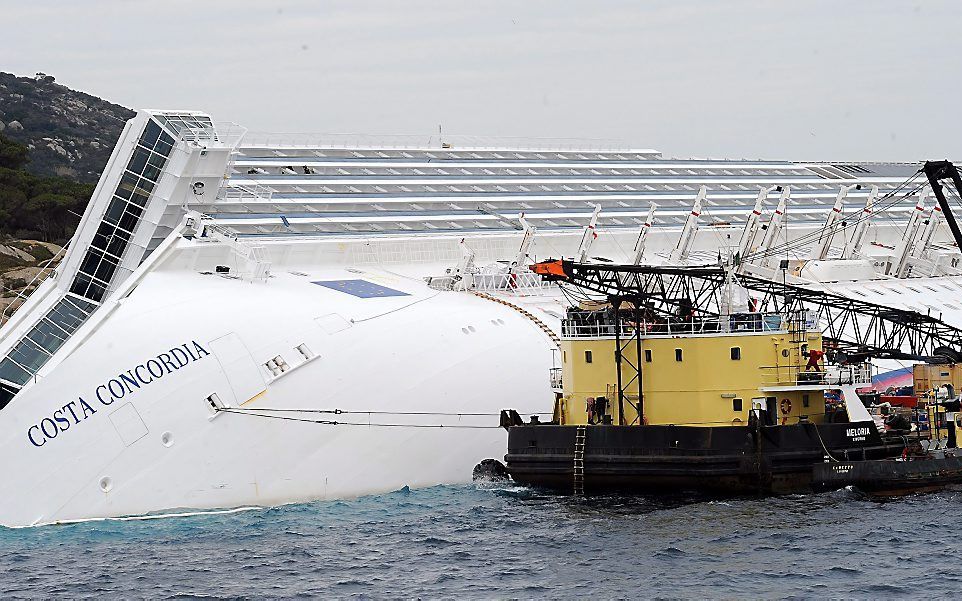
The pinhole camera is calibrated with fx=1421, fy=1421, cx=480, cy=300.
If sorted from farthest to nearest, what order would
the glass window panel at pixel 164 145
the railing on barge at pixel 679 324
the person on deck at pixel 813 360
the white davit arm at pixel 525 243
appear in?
the white davit arm at pixel 525 243 → the glass window panel at pixel 164 145 → the person on deck at pixel 813 360 → the railing on barge at pixel 679 324

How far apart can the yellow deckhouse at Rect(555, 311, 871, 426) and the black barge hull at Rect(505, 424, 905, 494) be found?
135cm

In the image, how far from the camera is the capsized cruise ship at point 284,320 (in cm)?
4125

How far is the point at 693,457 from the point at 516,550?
7867 mm

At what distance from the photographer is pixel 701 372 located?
4412 centimetres

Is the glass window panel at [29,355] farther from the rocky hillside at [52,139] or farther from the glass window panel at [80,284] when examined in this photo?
the rocky hillside at [52,139]

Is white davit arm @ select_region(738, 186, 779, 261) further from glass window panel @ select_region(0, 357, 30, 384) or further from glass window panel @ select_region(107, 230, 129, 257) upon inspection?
glass window panel @ select_region(0, 357, 30, 384)

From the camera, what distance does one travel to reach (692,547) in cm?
3584

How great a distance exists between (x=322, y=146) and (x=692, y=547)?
42.7 metres

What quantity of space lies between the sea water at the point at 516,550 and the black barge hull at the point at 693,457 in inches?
25.2

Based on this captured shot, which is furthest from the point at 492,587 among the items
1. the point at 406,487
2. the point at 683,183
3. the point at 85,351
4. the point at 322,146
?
the point at 683,183

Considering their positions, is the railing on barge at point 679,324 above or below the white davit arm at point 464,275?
below

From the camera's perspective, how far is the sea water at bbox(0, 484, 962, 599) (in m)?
32.5

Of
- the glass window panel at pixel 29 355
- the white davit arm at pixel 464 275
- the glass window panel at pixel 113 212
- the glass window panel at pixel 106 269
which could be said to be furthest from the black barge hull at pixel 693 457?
the glass window panel at pixel 113 212

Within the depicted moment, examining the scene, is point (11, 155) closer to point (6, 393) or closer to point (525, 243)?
point (525, 243)
